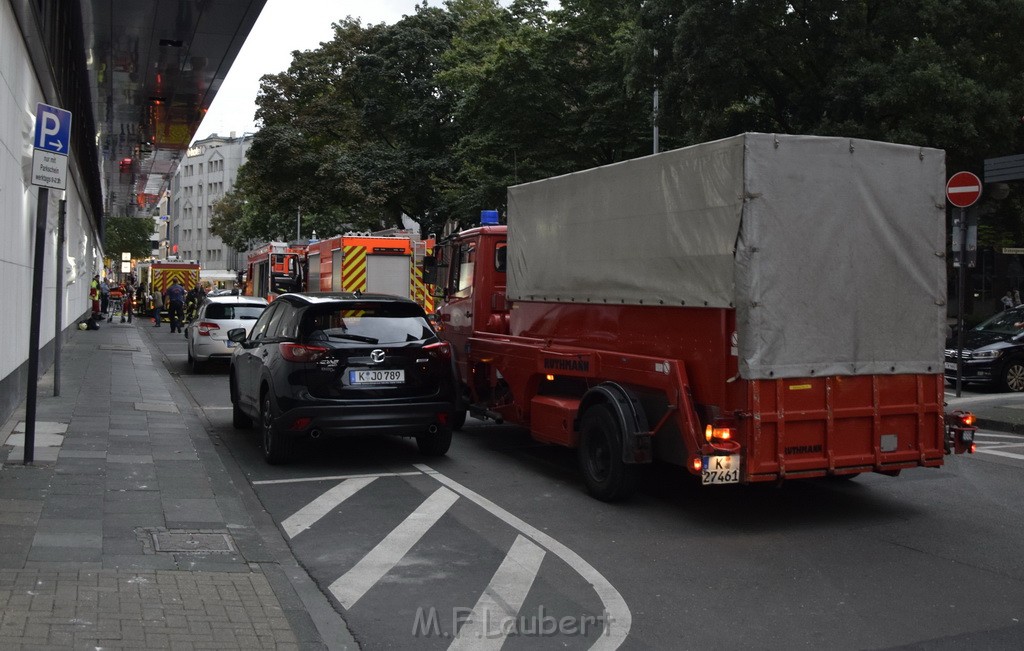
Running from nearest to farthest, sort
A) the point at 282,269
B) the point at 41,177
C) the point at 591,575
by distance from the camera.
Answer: the point at 591,575
the point at 41,177
the point at 282,269

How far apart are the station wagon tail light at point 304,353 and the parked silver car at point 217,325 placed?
991 centimetres

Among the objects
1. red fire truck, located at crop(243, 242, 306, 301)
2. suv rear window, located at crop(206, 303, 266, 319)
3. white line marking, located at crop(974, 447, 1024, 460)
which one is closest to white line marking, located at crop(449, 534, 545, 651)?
white line marking, located at crop(974, 447, 1024, 460)

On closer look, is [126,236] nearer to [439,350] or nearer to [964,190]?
[964,190]

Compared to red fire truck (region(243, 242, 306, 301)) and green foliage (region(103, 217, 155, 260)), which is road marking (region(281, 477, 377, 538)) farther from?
green foliage (region(103, 217, 155, 260))

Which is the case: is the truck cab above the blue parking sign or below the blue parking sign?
below

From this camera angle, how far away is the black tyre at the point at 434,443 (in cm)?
1020

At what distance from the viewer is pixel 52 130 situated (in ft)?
29.1

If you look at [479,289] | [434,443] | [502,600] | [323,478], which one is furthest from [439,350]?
[502,600]

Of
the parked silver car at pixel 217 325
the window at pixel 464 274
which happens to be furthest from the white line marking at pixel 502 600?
the parked silver car at pixel 217 325

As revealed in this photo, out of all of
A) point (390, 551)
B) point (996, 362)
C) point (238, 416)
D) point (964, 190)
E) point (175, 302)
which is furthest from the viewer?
point (175, 302)

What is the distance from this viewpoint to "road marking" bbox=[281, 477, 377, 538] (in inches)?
291

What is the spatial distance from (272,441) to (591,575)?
449 centimetres

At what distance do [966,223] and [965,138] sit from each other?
18.9ft

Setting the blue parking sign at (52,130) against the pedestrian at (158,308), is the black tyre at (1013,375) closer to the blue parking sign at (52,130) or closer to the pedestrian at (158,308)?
the blue parking sign at (52,130)
